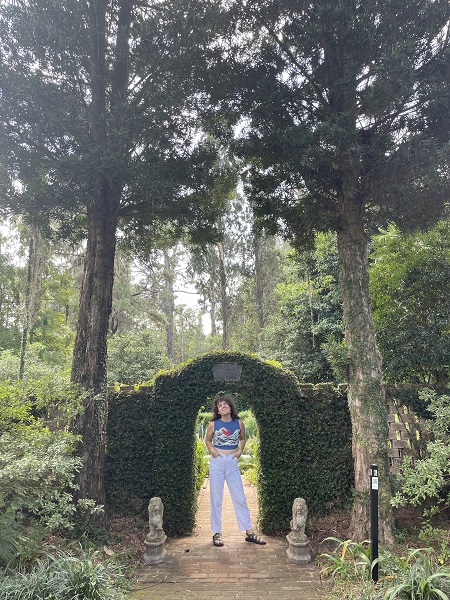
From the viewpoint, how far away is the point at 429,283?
6281mm

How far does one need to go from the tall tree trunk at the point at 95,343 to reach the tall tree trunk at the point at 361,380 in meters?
3.03

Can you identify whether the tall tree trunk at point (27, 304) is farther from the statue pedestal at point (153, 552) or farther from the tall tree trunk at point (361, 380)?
the tall tree trunk at point (361, 380)

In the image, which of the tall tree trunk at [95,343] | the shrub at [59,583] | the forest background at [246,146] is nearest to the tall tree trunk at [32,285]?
the forest background at [246,146]

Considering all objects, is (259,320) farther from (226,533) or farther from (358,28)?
(358,28)

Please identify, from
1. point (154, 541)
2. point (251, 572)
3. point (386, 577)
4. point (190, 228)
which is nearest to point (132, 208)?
point (190, 228)

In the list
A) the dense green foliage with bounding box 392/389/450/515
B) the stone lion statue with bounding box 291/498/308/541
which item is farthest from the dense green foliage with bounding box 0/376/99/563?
the dense green foliage with bounding box 392/389/450/515

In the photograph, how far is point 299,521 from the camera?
4.60m

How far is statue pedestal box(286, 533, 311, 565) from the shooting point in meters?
4.43

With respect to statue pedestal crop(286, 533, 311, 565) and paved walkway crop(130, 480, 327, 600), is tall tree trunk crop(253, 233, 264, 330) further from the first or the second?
statue pedestal crop(286, 533, 311, 565)

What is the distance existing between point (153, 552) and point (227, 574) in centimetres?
91

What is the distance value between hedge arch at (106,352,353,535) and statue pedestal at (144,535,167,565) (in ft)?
2.61

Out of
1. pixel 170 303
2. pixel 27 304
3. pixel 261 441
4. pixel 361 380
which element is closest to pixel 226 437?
pixel 261 441

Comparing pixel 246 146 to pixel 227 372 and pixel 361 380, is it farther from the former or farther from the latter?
pixel 361 380

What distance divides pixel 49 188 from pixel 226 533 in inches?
193
